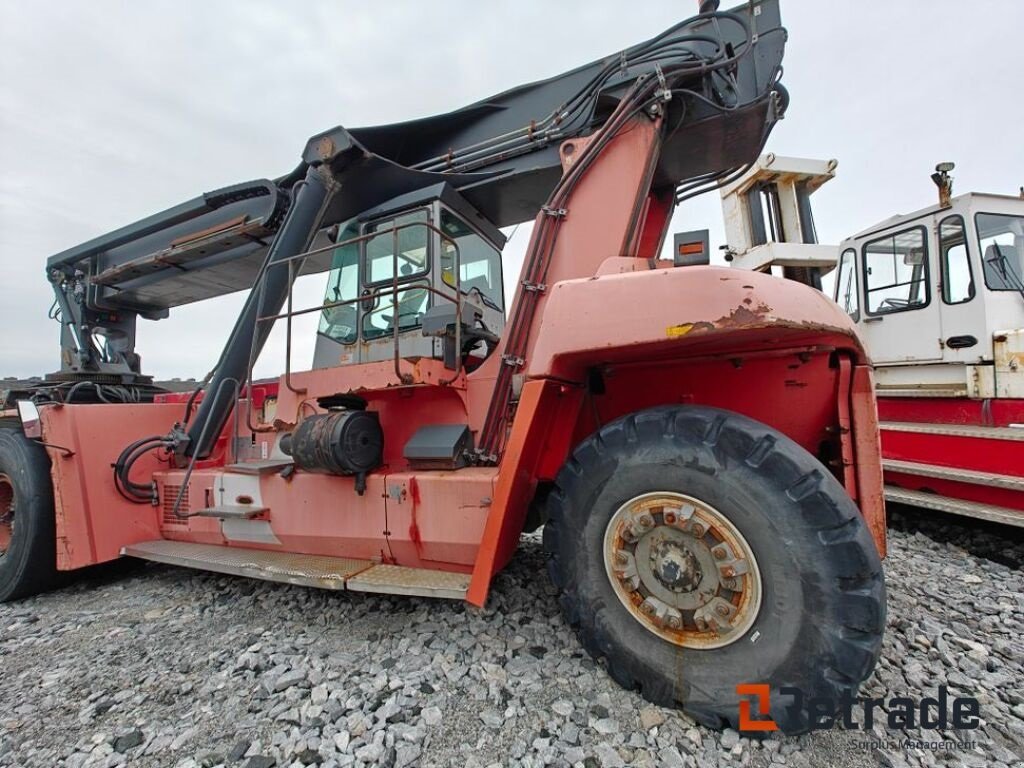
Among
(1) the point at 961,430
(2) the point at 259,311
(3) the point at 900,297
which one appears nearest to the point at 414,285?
(2) the point at 259,311

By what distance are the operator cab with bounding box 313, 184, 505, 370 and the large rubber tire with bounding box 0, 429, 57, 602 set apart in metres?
2.47

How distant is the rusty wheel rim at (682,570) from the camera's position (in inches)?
65.6

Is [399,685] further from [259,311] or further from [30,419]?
[30,419]

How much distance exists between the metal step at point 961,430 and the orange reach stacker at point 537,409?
3014 millimetres

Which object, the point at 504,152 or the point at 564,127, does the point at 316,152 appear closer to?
the point at 504,152

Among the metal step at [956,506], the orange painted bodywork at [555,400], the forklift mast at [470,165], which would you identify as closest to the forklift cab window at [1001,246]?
the metal step at [956,506]

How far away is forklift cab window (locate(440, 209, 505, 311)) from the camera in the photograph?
314 centimetres

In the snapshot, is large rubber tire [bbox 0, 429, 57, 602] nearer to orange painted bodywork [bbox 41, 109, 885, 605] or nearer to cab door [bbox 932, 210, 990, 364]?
orange painted bodywork [bbox 41, 109, 885, 605]

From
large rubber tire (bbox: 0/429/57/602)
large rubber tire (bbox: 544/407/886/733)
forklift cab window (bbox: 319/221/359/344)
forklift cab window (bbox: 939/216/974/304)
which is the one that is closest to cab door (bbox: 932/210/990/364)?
forklift cab window (bbox: 939/216/974/304)

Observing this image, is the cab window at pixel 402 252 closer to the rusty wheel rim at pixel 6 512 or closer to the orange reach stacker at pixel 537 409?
the orange reach stacker at pixel 537 409

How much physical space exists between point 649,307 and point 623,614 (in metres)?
1.26

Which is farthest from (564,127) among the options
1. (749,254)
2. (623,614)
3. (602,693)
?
(749,254)

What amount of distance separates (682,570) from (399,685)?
1383 mm

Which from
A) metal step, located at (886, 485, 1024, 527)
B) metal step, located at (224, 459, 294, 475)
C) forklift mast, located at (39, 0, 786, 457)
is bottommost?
metal step, located at (886, 485, 1024, 527)
